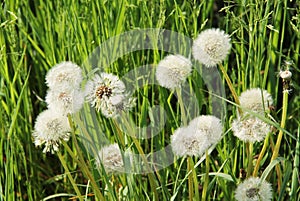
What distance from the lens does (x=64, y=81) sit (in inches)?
49.6

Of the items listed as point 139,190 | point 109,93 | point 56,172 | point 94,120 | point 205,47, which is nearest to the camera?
point 109,93

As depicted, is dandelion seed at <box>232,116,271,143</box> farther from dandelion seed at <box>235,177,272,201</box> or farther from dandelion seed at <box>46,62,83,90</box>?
dandelion seed at <box>46,62,83,90</box>

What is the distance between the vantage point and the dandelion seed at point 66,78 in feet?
4.12

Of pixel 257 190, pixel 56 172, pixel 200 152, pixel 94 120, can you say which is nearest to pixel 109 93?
pixel 200 152

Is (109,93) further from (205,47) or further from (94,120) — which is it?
(94,120)

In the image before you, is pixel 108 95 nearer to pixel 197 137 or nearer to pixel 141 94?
pixel 197 137

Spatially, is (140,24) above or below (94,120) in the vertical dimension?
above

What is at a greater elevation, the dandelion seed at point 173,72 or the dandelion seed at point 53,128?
the dandelion seed at point 173,72

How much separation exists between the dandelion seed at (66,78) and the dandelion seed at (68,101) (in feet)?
0.05

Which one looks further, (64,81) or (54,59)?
(54,59)

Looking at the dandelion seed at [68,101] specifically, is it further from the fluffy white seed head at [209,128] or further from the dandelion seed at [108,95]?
the fluffy white seed head at [209,128]

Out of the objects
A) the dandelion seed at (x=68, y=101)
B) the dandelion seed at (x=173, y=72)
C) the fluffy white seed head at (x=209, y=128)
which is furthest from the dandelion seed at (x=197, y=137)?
the dandelion seed at (x=68, y=101)

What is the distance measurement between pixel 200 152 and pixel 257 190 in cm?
16

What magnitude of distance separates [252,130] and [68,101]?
0.42m
